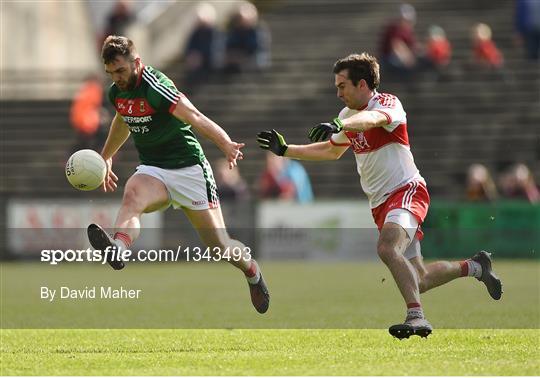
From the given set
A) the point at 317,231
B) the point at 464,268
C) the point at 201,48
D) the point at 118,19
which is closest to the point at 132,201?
the point at 464,268

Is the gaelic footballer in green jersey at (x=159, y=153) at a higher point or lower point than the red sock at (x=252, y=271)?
higher

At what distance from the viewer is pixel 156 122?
10836mm

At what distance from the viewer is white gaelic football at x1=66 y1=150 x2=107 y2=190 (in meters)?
11.0

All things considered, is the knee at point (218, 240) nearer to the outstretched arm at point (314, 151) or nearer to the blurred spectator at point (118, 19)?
the outstretched arm at point (314, 151)

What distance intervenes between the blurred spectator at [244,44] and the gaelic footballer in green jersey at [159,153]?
16425mm

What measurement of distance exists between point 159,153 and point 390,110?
83.5 inches

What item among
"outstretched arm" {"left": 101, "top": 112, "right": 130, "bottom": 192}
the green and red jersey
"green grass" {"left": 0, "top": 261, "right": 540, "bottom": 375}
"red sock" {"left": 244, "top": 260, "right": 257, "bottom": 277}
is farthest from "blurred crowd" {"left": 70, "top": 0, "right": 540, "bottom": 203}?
the green and red jersey

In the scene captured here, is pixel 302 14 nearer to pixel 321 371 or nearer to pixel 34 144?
pixel 34 144

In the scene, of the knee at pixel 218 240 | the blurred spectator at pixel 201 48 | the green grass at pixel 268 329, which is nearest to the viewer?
the green grass at pixel 268 329

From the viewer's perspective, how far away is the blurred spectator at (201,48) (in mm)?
28078

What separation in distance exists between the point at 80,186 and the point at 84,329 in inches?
55.5

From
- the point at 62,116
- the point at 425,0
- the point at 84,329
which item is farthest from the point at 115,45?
the point at 425,0

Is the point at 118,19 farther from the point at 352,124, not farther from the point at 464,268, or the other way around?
the point at 352,124

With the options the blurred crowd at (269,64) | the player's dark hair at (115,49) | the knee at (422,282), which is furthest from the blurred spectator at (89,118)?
the knee at (422,282)
